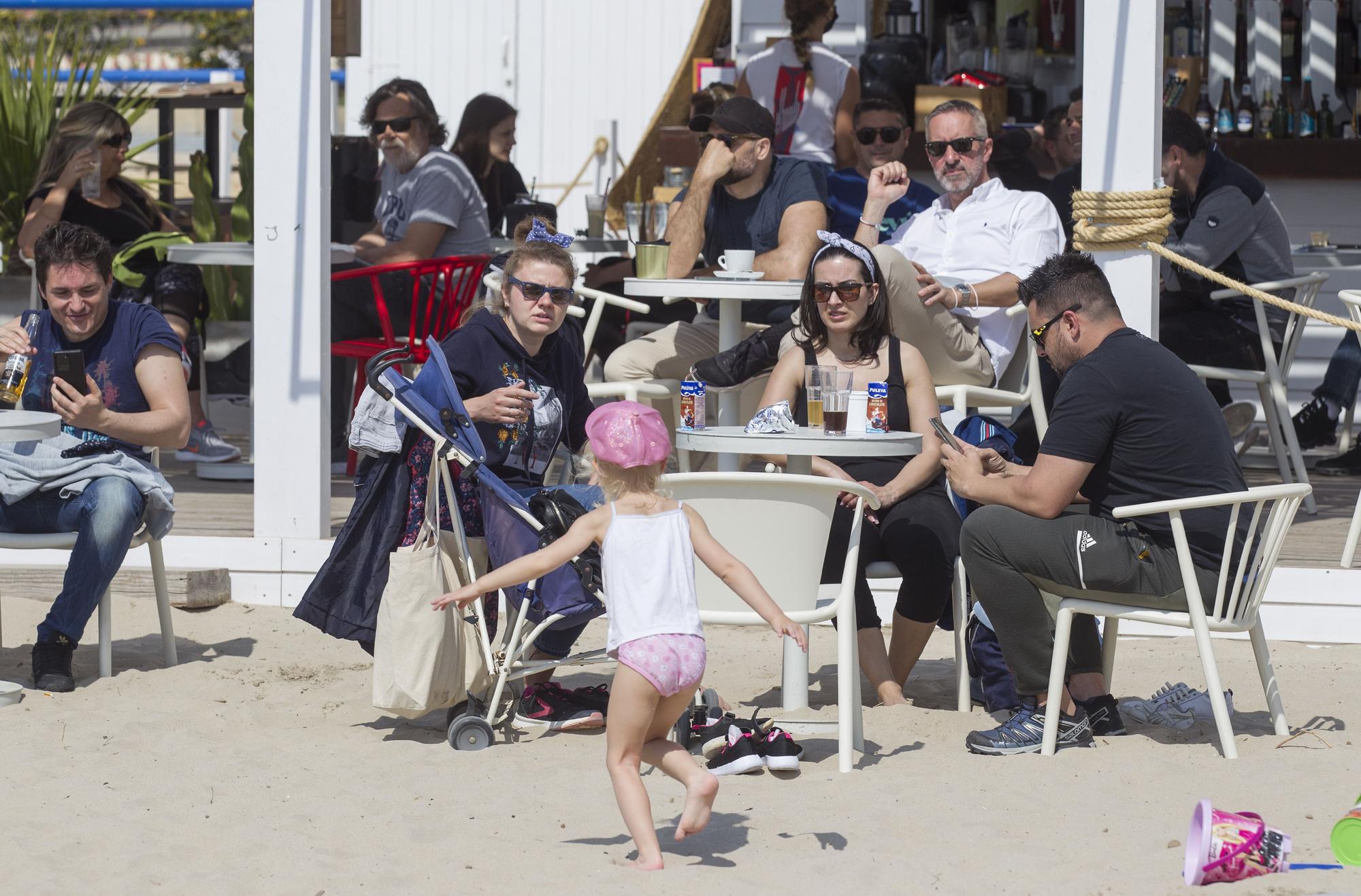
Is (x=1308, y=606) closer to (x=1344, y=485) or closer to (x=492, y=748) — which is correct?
(x=1344, y=485)

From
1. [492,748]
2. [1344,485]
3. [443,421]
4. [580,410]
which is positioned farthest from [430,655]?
[1344,485]

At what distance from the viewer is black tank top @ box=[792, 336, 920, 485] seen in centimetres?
421

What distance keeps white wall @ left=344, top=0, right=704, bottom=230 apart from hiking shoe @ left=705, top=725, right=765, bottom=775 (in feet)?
25.4

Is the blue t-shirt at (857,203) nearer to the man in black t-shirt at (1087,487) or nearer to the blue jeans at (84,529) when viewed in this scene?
the man in black t-shirt at (1087,487)

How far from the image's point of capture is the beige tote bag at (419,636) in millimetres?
3693

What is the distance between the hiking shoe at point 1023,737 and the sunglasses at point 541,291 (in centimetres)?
137

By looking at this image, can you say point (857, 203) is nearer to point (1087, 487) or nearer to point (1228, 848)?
point (1087, 487)

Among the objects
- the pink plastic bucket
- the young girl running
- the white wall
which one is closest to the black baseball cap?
the young girl running

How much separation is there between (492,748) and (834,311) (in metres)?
1.36

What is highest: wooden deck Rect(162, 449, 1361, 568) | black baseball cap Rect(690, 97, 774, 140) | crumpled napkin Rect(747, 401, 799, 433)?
black baseball cap Rect(690, 97, 774, 140)

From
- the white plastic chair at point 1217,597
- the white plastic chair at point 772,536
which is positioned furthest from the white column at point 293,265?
the white plastic chair at point 1217,597

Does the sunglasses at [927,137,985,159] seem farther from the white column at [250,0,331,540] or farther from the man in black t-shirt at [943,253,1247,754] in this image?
the white column at [250,0,331,540]

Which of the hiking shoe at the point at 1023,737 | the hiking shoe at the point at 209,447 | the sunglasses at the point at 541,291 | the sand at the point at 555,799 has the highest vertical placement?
the sunglasses at the point at 541,291

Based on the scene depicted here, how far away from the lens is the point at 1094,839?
312cm
